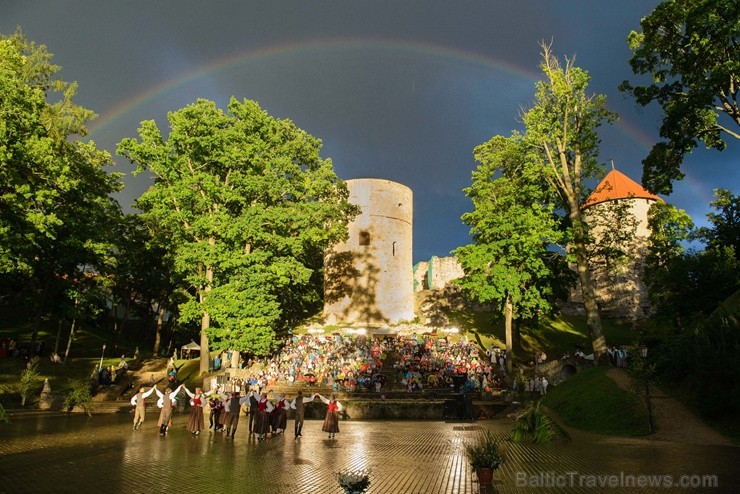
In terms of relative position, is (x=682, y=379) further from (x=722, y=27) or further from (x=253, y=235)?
(x=253, y=235)

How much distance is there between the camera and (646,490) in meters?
8.62

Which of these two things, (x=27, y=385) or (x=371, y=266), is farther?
(x=371, y=266)

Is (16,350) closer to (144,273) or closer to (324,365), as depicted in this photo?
(144,273)

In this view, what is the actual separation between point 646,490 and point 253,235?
82.7ft

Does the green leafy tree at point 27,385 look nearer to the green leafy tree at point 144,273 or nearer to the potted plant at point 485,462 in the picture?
the green leafy tree at point 144,273

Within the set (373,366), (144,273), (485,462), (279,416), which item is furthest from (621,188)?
(485,462)

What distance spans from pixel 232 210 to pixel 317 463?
24.0m

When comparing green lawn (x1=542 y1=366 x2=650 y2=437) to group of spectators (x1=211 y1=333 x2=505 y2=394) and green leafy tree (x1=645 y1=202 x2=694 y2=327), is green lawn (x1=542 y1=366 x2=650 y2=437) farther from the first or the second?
green leafy tree (x1=645 y1=202 x2=694 y2=327)

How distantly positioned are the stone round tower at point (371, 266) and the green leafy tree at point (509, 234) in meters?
9.60

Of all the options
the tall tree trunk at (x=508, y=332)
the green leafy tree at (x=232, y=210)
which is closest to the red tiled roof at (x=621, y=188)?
the tall tree trunk at (x=508, y=332)

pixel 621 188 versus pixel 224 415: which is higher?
pixel 621 188

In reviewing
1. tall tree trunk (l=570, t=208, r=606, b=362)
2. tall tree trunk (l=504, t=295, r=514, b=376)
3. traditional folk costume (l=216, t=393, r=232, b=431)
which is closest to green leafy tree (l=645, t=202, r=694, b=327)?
tall tree trunk (l=570, t=208, r=606, b=362)

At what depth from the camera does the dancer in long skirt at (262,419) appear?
52.3ft

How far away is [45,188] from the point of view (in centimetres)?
2769
